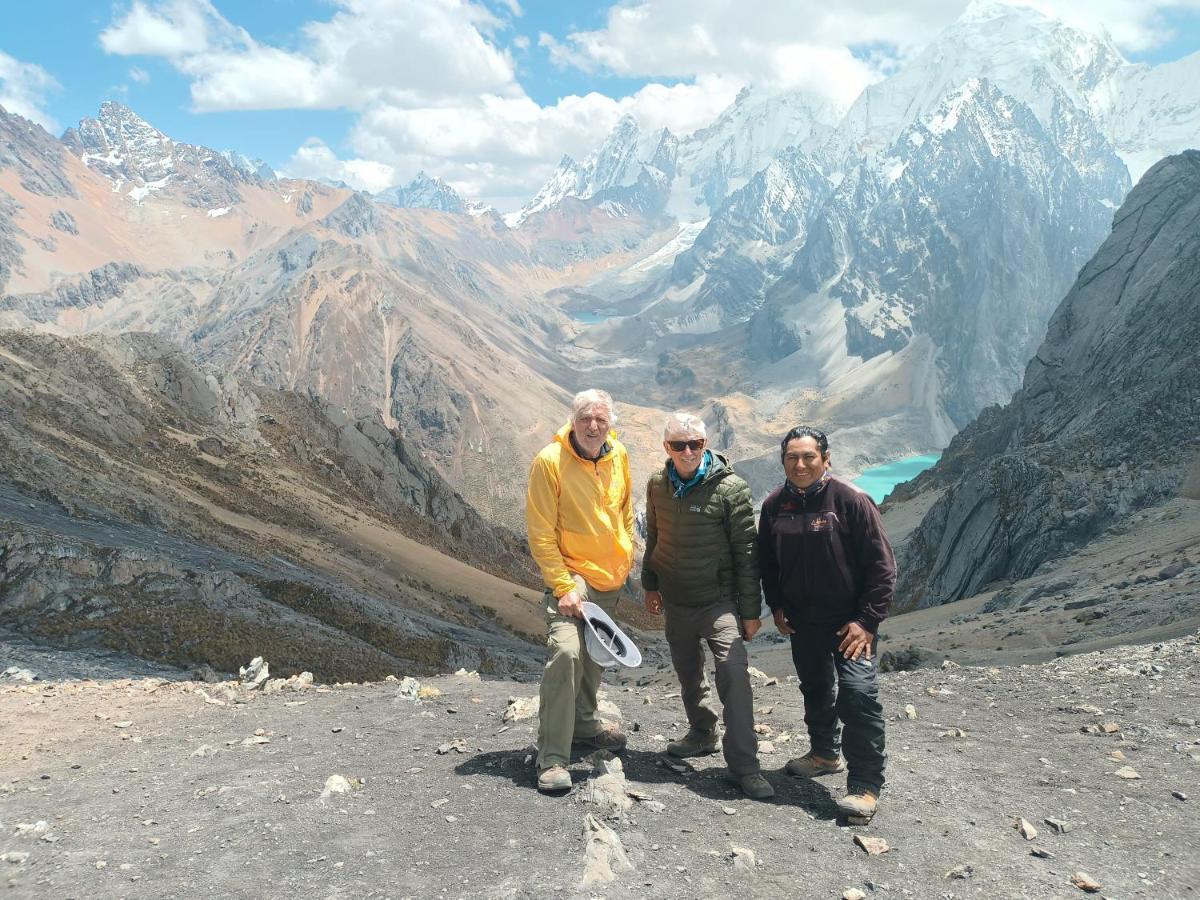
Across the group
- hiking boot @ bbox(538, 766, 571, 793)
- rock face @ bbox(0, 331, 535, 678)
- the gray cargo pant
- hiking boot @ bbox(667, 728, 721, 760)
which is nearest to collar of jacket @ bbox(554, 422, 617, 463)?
the gray cargo pant

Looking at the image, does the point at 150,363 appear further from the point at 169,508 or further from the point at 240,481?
the point at 169,508

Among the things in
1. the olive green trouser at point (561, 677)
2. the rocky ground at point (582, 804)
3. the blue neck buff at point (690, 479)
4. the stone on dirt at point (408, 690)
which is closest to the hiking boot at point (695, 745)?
the rocky ground at point (582, 804)

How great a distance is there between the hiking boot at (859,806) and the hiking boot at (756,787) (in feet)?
2.35

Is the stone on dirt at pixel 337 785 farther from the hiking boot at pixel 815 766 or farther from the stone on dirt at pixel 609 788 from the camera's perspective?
the hiking boot at pixel 815 766

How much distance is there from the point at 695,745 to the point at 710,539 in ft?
8.89

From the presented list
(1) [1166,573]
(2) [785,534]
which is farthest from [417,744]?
(1) [1166,573]

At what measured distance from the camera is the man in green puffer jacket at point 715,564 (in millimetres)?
8406

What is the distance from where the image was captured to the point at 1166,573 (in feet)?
80.2

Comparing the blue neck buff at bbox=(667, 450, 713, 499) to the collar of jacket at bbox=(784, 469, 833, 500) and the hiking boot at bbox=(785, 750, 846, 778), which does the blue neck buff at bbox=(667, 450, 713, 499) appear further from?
the hiking boot at bbox=(785, 750, 846, 778)

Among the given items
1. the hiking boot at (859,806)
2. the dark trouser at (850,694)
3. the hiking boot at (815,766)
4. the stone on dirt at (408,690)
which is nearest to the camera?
the hiking boot at (859,806)

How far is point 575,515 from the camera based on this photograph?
841 centimetres

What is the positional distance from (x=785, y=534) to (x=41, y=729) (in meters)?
10.4

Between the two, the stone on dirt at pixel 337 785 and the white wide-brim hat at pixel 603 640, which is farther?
the stone on dirt at pixel 337 785

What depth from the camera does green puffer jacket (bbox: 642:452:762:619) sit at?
27.6ft
